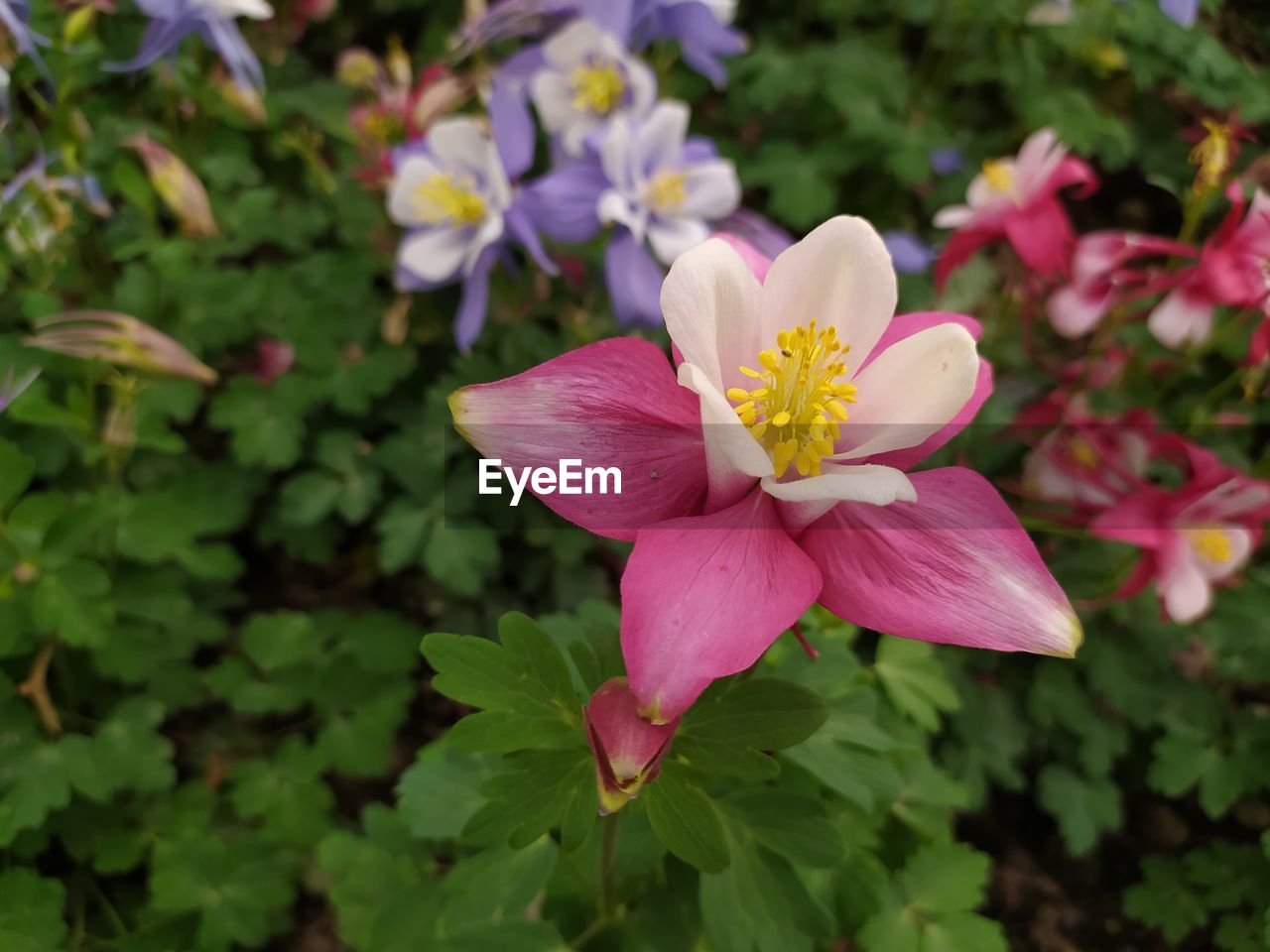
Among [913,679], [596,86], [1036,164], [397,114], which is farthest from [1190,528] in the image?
[397,114]

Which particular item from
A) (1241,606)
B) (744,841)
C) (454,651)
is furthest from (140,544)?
(1241,606)

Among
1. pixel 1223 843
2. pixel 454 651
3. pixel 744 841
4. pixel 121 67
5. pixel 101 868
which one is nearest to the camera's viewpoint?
pixel 454 651

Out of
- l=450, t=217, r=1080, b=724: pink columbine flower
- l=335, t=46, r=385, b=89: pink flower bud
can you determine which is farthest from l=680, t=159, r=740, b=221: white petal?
l=450, t=217, r=1080, b=724: pink columbine flower

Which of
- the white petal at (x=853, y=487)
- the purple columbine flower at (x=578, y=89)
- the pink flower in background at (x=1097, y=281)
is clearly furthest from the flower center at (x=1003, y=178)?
the white petal at (x=853, y=487)

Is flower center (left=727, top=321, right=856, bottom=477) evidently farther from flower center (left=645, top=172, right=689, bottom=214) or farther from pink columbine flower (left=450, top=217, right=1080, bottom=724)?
flower center (left=645, top=172, right=689, bottom=214)

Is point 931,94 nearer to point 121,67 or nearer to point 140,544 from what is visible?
point 121,67

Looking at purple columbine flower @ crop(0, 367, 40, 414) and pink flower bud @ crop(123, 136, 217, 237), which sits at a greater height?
pink flower bud @ crop(123, 136, 217, 237)

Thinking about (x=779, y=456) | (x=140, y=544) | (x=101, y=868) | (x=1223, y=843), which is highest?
(x=779, y=456)
